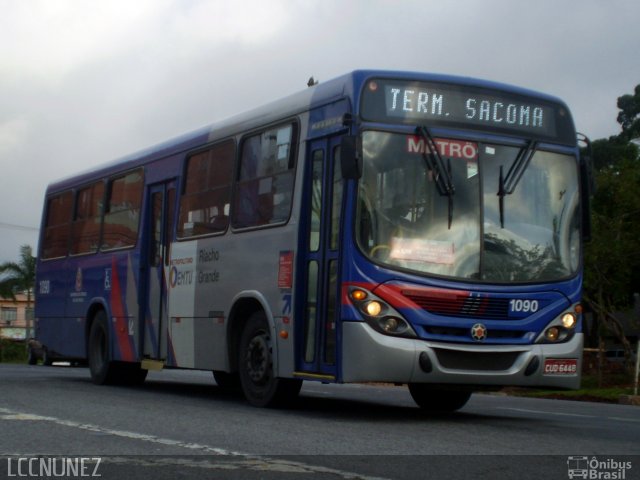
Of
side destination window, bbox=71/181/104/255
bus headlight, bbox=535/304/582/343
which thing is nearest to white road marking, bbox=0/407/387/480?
bus headlight, bbox=535/304/582/343

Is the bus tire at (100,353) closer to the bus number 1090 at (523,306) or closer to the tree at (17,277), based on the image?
the bus number 1090 at (523,306)

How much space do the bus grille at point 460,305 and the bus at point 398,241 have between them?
13 mm

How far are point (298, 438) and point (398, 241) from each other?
102 inches

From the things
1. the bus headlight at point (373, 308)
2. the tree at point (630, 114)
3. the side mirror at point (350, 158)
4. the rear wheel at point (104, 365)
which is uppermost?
the tree at point (630, 114)

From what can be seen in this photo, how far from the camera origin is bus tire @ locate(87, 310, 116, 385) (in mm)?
17125

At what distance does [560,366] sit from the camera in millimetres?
11398

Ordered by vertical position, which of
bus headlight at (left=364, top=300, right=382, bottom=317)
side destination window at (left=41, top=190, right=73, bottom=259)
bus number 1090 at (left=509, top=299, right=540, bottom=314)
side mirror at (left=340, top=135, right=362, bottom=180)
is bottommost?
bus headlight at (left=364, top=300, right=382, bottom=317)

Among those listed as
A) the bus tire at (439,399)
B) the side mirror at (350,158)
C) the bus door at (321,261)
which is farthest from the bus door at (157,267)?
the side mirror at (350,158)

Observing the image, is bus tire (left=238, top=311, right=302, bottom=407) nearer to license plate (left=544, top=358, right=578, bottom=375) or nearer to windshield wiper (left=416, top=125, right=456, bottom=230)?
windshield wiper (left=416, top=125, right=456, bottom=230)

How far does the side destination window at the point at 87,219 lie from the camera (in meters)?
17.9

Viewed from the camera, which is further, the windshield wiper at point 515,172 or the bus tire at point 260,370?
the bus tire at point 260,370

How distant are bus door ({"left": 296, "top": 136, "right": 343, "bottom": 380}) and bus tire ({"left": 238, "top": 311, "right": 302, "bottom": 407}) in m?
0.72

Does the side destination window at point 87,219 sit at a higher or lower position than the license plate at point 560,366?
higher

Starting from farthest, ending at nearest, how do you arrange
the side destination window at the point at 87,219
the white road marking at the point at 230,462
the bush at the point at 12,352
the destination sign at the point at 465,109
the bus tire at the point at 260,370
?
the bush at the point at 12,352
the side destination window at the point at 87,219
the bus tire at the point at 260,370
the destination sign at the point at 465,109
the white road marking at the point at 230,462
